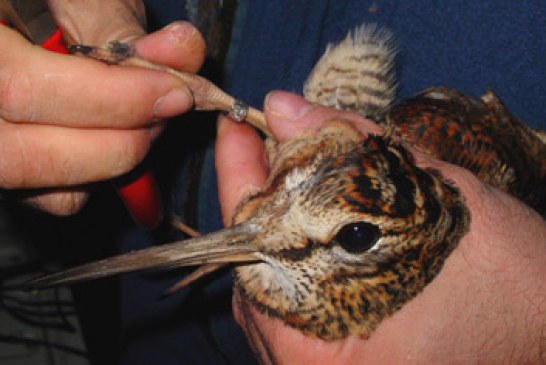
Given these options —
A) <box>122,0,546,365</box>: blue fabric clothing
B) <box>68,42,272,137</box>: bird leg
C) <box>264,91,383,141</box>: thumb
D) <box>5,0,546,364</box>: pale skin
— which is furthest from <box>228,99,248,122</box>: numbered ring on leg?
<box>122,0,546,365</box>: blue fabric clothing

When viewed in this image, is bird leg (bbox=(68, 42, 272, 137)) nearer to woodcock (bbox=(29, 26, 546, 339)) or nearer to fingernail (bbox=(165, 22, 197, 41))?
woodcock (bbox=(29, 26, 546, 339))

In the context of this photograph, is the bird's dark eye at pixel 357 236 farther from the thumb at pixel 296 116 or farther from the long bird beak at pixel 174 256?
the thumb at pixel 296 116

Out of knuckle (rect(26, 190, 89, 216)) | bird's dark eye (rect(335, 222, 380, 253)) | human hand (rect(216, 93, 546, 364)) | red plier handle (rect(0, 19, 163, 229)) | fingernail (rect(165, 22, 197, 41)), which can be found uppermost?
fingernail (rect(165, 22, 197, 41))

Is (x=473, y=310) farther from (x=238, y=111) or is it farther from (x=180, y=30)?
(x=180, y=30)

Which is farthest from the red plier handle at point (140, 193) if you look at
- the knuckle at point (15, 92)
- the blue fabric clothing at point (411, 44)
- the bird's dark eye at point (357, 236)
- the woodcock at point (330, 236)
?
the blue fabric clothing at point (411, 44)

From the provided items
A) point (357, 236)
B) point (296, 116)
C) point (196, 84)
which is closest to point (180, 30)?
point (196, 84)

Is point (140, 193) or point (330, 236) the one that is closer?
point (330, 236)

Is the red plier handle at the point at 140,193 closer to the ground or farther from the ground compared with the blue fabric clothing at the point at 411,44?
closer to the ground
